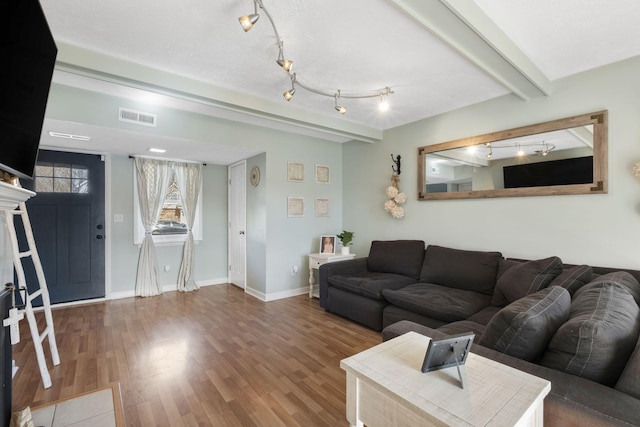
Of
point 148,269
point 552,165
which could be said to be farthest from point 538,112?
point 148,269

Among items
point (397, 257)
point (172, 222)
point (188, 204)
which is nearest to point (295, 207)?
point (397, 257)

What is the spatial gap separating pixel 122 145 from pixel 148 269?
1870 millimetres

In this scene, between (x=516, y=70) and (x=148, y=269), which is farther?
(x=148, y=269)

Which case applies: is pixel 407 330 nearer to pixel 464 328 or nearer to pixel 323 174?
pixel 464 328

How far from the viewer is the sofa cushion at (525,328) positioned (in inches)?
49.5

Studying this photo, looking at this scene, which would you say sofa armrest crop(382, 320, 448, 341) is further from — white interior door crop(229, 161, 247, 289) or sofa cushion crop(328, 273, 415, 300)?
white interior door crop(229, 161, 247, 289)

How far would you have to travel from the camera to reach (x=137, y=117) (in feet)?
10.4

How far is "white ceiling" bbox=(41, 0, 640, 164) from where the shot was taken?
182 cm

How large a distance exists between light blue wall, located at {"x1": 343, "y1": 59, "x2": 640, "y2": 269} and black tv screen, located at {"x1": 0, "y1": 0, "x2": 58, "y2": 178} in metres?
3.16

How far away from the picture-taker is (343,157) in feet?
16.9

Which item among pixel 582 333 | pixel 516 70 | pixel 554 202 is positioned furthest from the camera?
pixel 554 202

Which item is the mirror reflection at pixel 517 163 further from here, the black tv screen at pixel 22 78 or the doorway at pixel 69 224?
the doorway at pixel 69 224

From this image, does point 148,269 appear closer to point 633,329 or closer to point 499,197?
point 499,197

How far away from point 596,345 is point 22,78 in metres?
2.42
